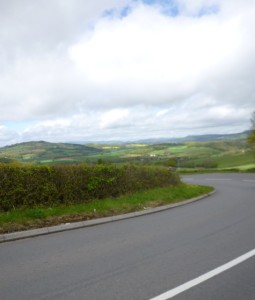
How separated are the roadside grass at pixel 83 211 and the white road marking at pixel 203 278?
5.11m

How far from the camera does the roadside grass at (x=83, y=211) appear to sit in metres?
9.45

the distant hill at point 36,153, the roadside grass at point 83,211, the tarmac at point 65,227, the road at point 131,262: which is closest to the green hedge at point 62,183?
the roadside grass at point 83,211

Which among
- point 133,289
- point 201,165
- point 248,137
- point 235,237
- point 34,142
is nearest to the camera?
point 133,289

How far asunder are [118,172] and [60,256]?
7.94 meters

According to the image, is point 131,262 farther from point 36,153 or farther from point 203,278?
point 36,153

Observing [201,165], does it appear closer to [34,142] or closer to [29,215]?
[34,142]

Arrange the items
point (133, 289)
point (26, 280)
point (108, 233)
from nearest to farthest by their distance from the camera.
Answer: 1. point (133, 289)
2. point (26, 280)
3. point (108, 233)

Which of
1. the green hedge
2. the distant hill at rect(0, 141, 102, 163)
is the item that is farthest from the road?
the distant hill at rect(0, 141, 102, 163)

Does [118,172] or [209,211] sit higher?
[118,172]

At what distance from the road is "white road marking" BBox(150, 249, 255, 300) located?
0.07 meters

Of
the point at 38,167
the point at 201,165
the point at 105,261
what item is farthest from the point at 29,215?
the point at 201,165

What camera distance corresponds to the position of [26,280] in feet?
18.1

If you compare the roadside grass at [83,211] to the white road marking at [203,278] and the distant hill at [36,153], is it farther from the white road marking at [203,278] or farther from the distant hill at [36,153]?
the white road marking at [203,278]

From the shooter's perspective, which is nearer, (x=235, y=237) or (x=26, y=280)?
(x=26, y=280)
